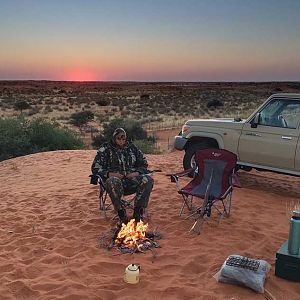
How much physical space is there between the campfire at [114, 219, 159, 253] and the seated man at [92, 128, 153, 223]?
0.40 m

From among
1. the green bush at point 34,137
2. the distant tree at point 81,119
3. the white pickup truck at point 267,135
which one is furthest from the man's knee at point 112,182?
the distant tree at point 81,119

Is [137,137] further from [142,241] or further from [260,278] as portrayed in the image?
[260,278]

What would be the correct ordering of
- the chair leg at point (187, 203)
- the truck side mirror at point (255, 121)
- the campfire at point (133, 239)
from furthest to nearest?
the truck side mirror at point (255, 121)
the chair leg at point (187, 203)
the campfire at point (133, 239)

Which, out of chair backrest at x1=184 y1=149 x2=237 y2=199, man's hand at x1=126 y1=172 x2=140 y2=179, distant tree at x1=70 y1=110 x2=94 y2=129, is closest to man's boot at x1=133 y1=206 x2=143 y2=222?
man's hand at x1=126 y1=172 x2=140 y2=179

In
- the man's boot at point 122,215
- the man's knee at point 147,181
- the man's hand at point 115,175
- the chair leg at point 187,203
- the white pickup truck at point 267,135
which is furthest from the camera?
the white pickup truck at point 267,135

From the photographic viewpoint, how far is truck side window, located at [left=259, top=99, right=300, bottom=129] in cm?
794

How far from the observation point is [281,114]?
26.6ft

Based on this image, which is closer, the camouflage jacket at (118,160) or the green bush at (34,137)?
the camouflage jacket at (118,160)

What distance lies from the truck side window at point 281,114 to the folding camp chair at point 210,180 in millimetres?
1698

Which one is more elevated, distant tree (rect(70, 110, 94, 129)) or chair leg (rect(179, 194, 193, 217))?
chair leg (rect(179, 194, 193, 217))

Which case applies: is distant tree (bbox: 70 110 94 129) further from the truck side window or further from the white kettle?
the white kettle

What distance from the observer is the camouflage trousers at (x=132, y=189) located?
595 cm

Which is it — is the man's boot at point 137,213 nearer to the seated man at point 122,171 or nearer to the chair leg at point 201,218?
the seated man at point 122,171

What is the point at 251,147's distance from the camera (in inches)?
327
